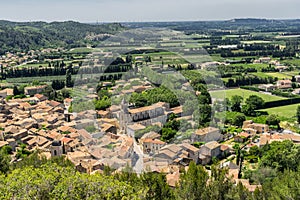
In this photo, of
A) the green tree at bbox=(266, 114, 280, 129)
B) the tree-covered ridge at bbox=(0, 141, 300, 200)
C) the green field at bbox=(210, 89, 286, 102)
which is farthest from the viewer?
the green field at bbox=(210, 89, 286, 102)

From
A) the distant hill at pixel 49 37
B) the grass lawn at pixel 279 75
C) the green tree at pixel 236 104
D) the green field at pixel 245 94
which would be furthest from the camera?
the distant hill at pixel 49 37

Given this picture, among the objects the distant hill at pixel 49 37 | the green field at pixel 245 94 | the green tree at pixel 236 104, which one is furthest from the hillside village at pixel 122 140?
the distant hill at pixel 49 37

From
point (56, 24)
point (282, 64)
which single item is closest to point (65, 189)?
point (282, 64)

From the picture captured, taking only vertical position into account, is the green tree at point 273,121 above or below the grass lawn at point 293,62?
below

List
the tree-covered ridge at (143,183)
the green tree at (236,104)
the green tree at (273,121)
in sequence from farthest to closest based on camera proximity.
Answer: the green tree at (236,104) → the green tree at (273,121) → the tree-covered ridge at (143,183)

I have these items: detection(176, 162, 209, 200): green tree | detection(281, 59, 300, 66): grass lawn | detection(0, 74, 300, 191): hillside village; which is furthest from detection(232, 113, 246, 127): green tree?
detection(281, 59, 300, 66): grass lawn

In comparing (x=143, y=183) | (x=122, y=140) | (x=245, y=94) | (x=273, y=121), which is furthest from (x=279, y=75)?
(x=143, y=183)

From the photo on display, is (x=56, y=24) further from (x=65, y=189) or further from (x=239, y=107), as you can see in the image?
(x=65, y=189)

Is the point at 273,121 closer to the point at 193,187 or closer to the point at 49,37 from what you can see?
the point at 193,187

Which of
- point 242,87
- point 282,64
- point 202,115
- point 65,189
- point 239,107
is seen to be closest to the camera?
point 65,189

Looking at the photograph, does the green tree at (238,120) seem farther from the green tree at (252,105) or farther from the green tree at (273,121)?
the green tree at (252,105)

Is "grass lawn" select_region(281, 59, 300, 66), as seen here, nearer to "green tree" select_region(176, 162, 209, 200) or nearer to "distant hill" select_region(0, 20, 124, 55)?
"distant hill" select_region(0, 20, 124, 55)
